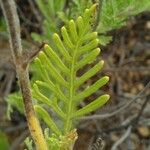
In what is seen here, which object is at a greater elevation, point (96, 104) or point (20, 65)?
point (20, 65)

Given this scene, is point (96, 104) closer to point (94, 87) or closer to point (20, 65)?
point (94, 87)

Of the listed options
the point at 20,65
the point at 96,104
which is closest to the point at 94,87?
the point at 96,104

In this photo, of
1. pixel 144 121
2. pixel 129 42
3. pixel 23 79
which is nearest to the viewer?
pixel 23 79

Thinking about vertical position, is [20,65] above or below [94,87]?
above

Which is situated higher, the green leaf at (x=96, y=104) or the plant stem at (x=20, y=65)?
the plant stem at (x=20, y=65)

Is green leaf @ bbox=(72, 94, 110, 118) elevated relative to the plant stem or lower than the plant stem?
lower

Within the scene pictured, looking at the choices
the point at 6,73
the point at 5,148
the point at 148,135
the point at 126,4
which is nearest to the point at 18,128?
the point at 6,73

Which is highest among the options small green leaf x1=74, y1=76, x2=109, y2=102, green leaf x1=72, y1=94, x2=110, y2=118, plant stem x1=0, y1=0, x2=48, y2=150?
plant stem x1=0, y1=0, x2=48, y2=150

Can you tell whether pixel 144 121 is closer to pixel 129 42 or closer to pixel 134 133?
pixel 134 133
